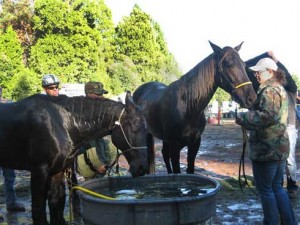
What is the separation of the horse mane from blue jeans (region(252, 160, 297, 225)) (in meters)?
1.55

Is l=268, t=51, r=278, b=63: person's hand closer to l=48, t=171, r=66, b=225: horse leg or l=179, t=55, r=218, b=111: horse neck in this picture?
l=179, t=55, r=218, b=111: horse neck

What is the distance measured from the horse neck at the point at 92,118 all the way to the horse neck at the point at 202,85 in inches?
67.0

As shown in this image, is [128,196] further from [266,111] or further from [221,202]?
[221,202]

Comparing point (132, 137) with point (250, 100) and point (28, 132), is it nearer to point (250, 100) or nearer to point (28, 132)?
point (28, 132)

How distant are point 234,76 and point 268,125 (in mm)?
1180

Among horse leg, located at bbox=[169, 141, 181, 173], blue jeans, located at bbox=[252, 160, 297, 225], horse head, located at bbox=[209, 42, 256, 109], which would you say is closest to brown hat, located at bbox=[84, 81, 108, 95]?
horse leg, located at bbox=[169, 141, 181, 173]

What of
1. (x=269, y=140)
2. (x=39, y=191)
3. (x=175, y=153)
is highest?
(x=269, y=140)

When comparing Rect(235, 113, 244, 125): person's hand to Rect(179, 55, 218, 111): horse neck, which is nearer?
Rect(235, 113, 244, 125): person's hand

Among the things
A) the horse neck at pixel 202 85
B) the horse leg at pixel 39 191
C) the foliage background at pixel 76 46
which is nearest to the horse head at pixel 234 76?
the horse neck at pixel 202 85

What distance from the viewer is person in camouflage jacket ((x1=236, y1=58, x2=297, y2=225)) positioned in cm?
413

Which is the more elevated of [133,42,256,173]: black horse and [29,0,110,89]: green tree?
[29,0,110,89]: green tree

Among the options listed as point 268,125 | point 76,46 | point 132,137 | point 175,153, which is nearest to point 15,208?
point 175,153

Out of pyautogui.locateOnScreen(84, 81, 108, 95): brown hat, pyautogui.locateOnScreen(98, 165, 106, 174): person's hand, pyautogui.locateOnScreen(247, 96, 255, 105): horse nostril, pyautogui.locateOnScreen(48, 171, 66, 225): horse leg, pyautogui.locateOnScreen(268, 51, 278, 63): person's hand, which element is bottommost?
pyautogui.locateOnScreen(48, 171, 66, 225): horse leg

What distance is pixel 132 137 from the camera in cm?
404
